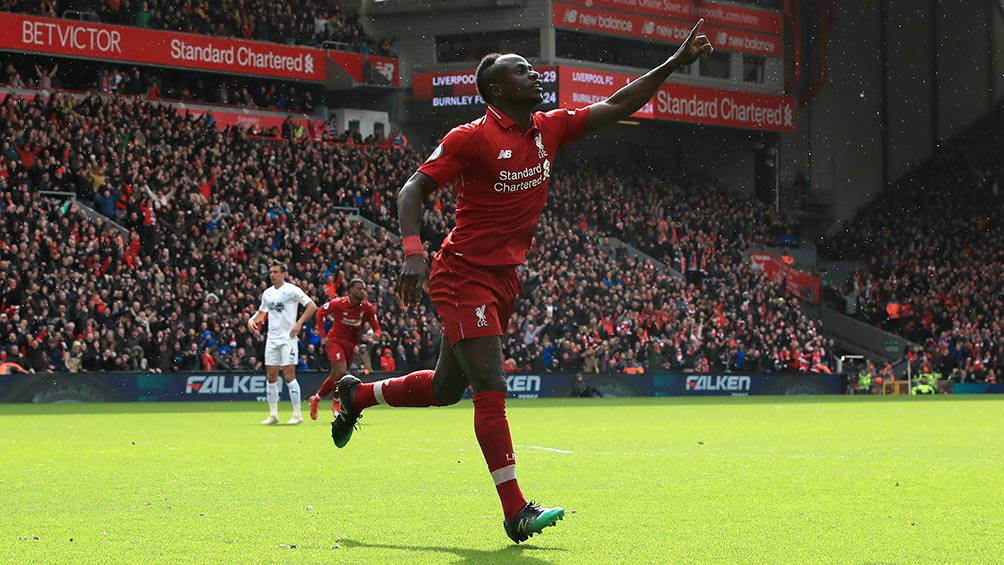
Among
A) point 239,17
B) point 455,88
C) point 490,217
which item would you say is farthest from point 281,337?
point 455,88

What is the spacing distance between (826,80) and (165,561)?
56.1m

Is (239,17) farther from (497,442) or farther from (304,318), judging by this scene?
(497,442)

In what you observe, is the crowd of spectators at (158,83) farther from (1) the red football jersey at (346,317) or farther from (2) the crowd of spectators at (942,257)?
(1) the red football jersey at (346,317)

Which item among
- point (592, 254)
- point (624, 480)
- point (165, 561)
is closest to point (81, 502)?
point (165, 561)

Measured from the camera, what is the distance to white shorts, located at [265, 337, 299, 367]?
67.5ft

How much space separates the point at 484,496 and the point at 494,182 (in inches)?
99.9

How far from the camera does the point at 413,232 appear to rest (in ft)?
24.2

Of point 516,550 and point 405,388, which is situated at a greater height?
point 405,388

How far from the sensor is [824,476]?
1100 cm

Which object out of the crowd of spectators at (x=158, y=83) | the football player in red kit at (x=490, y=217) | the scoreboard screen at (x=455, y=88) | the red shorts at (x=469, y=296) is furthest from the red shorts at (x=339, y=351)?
the scoreboard screen at (x=455, y=88)

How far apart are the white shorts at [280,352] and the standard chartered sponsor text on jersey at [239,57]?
25910 mm

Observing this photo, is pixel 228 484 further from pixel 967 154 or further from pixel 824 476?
pixel 967 154

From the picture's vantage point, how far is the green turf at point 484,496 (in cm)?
Result: 679

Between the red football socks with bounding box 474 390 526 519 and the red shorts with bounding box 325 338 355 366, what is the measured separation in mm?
14265
